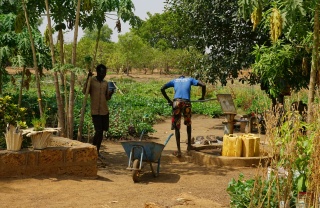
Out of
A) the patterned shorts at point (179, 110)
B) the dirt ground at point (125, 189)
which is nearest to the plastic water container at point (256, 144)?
the dirt ground at point (125, 189)

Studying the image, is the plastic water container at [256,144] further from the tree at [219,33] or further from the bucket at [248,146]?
the tree at [219,33]

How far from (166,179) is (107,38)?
8852cm

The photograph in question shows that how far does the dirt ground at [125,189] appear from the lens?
5941mm

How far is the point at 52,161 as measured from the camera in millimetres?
7223

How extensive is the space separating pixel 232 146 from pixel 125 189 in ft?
9.01

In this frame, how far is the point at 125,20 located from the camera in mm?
8906

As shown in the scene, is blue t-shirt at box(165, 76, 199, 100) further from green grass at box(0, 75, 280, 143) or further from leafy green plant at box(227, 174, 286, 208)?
leafy green plant at box(227, 174, 286, 208)

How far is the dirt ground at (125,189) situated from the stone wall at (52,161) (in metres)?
0.13

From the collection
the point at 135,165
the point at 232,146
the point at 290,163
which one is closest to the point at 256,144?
the point at 232,146

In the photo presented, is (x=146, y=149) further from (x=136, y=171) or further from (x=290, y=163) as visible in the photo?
(x=290, y=163)

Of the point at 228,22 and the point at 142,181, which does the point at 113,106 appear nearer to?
the point at 228,22

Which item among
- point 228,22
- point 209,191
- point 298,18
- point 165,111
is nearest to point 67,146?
point 209,191

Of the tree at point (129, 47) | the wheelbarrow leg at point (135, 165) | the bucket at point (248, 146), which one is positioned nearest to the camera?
the wheelbarrow leg at point (135, 165)

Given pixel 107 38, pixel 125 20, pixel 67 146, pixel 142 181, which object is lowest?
pixel 142 181
